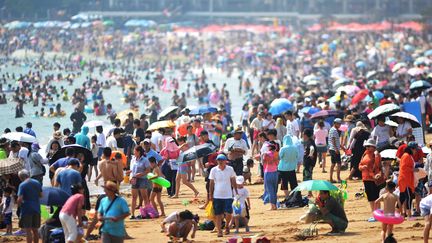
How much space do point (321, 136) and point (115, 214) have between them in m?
9.53

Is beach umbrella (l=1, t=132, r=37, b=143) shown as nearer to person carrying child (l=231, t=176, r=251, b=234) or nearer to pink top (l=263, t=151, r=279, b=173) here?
pink top (l=263, t=151, r=279, b=173)

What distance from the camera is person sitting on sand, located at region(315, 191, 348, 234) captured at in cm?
1514

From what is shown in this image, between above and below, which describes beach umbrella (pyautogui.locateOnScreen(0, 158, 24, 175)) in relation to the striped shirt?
above

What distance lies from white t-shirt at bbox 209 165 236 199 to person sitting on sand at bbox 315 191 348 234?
3.88 ft

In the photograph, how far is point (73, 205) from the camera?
13.4 meters

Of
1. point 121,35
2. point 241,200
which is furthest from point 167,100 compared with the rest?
point 241,200

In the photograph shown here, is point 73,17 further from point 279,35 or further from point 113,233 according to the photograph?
point 113,233

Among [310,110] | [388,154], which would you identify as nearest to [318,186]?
[388,154]

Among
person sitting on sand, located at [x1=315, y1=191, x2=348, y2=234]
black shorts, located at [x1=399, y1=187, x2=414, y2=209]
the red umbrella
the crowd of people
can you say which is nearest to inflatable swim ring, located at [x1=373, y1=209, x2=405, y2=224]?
the crowd of people

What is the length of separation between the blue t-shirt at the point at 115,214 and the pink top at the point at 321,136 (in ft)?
30.6

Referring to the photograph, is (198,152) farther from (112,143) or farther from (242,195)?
(112,143)

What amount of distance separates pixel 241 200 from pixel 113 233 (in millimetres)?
3346

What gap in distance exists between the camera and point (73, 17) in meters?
96.8

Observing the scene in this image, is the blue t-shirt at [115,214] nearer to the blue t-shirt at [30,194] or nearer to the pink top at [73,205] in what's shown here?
the pink top at [73,205]
